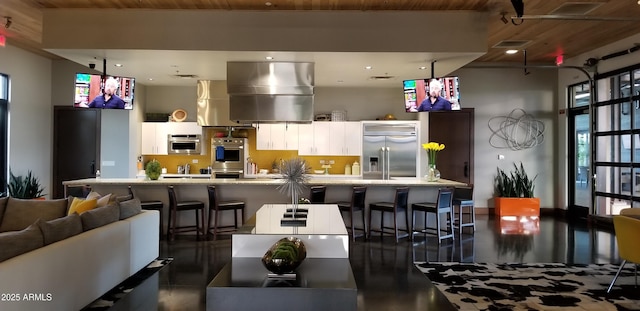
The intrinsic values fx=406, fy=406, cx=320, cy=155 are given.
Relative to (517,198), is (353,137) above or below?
above

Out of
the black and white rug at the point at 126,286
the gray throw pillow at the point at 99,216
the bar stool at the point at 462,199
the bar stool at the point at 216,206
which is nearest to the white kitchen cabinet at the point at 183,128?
the bar stool at the point at 216,206

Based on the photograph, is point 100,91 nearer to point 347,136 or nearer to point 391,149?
point 347,136

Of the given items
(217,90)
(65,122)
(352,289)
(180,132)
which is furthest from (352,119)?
(352,289)

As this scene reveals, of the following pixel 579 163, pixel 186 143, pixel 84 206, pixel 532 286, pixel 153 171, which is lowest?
pixel 532 286

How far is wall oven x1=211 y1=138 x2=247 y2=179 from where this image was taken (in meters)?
9.33

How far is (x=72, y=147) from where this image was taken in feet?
29.9

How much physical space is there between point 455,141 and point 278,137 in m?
4.18

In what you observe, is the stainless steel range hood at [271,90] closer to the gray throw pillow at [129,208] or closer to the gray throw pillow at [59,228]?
the gray throw pillow at [129,208]

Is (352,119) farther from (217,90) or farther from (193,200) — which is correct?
(193,200)

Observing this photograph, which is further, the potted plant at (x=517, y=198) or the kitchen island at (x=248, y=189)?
the potted plant at (x=517, y=198)

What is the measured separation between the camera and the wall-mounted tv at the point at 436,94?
6.28m

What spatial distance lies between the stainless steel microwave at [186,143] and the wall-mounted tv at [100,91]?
117 inches

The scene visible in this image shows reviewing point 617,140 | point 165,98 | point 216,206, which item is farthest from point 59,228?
point 617,140

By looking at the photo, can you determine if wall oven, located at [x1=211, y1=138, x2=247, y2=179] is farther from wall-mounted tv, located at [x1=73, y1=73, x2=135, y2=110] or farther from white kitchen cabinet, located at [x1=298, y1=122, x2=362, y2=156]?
wall-mounted tv, located at [x1=73, y1=73, x2=135, y2=110]
